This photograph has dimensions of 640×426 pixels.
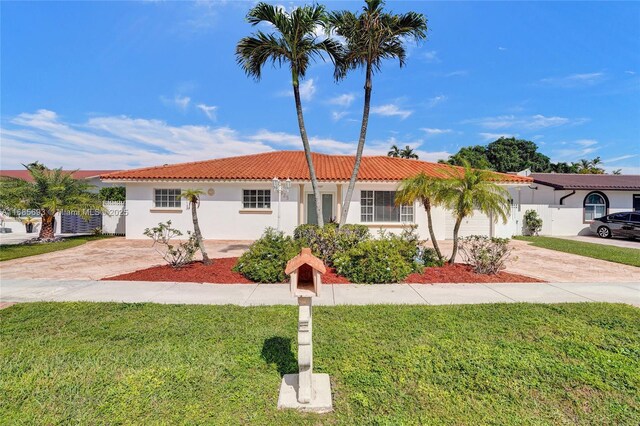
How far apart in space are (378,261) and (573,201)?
18336mm

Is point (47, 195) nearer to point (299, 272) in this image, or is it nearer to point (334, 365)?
point (299, 272)

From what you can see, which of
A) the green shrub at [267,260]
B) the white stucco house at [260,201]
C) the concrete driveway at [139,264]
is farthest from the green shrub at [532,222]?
the green shrub at [267,260]

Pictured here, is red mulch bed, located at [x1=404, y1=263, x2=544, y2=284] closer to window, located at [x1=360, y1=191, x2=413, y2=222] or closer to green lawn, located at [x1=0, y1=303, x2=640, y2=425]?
green lawn, located at [x1=0, y1=303, x2=640, y2=425]

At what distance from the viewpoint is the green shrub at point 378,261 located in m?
7.04

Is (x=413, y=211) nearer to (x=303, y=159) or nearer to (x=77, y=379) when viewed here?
(x=303, y=159)

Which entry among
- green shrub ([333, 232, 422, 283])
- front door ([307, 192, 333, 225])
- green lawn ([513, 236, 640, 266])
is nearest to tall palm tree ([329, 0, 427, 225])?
green shrub ([333, 232, 422, 283])

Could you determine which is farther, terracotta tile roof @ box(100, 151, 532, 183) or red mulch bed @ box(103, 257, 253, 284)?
terracotta tile roof @ box(100, 151, 532, 183)

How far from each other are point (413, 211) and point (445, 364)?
1182 centimetres

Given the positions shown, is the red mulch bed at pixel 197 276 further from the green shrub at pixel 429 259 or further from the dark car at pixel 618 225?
the dark car at pixel 618 225

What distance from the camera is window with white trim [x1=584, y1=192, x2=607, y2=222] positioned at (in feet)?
61.1

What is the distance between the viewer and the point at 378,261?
7199 mm

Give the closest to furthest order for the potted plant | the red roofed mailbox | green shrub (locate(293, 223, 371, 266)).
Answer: the red roofed mailbox < green shrub (locate(293, 223, 371, 266)) < the potted plant

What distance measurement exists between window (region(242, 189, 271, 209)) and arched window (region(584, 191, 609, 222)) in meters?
19.7

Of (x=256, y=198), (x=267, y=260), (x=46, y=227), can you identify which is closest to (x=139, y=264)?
(x=267, y=260)
